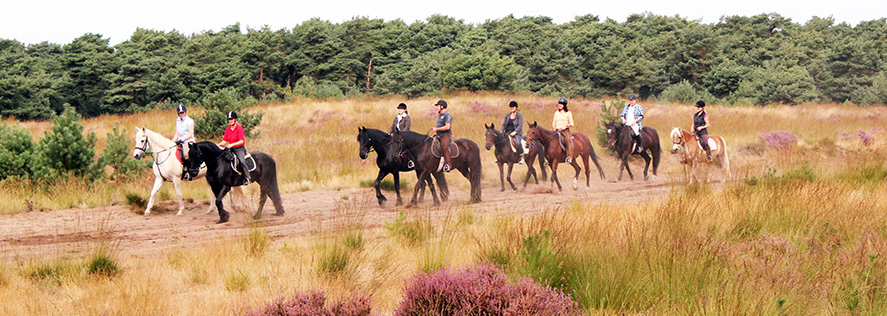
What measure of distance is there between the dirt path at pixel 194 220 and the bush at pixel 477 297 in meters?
2.70

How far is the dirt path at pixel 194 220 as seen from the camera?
27.4 feet

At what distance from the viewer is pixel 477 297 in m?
4.29

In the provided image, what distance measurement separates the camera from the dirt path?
834 cm

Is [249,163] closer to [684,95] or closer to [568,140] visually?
[568,140]

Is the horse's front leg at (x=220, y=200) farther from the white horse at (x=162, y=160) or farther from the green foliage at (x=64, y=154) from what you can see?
the green foliage at (x=64, y=154)

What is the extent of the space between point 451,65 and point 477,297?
40.8 metres

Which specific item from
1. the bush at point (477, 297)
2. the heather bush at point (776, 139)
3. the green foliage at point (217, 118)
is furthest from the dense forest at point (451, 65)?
the bush at point (477, 297)

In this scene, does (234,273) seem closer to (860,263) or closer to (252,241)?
(252,241)

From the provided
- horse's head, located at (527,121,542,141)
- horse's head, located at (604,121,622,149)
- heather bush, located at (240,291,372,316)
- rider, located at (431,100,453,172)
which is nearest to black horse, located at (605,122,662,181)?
horse's head, located at (604,121,622,149)

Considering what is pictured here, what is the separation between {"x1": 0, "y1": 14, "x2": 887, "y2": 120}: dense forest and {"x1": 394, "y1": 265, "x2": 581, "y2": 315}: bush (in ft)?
125

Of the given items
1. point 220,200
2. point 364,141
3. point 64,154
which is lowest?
point 220,200

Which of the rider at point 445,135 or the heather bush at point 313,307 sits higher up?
the rider at point 445,135

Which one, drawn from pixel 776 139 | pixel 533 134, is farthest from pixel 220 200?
pixel 776 139

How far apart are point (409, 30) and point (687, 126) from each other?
4245 centimetres
